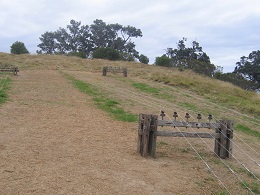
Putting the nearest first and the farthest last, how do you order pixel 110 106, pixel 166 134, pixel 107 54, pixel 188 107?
pixel 166 134 → pixel 110 106 → pixel 188 107 → pixel 107 54

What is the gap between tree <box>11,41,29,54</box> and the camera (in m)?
45.2

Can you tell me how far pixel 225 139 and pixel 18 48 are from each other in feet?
140

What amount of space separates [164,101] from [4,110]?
7.43 meters

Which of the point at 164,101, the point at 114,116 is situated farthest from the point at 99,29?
the point at 114,116

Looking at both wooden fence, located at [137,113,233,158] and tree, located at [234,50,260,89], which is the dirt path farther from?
tree, located at [234,50,260,89]

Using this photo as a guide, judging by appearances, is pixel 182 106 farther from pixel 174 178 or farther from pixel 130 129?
pixel 174 178

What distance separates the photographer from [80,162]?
5746 mm

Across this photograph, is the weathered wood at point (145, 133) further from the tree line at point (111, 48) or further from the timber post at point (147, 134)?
the tree line at point (111, 48)

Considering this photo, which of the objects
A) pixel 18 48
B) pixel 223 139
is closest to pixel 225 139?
pixel 223 139

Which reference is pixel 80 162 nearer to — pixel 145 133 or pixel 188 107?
pixel 145 133

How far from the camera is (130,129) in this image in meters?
8.94

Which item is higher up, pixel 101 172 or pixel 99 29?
pixel 99 29

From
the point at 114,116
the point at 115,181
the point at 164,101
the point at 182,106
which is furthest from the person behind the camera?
the point at 164,101

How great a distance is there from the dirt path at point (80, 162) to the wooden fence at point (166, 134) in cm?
26
